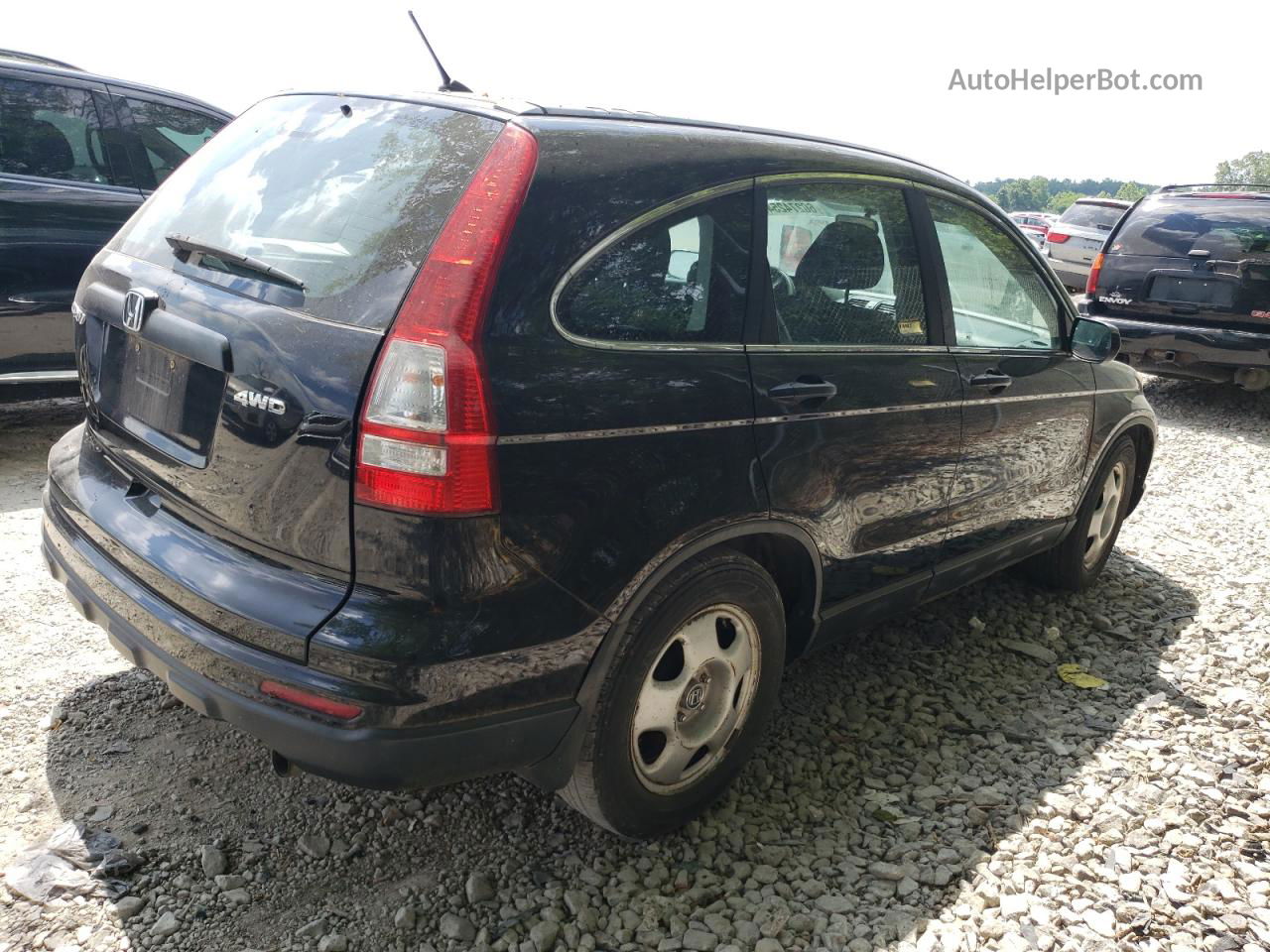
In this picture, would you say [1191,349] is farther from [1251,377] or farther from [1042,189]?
[1042,189]

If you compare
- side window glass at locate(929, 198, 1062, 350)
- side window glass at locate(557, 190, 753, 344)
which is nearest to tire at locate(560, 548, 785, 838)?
side window glass at locate(557, 190, 753, 344)

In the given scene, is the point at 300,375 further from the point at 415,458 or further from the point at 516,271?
the point at 516,271

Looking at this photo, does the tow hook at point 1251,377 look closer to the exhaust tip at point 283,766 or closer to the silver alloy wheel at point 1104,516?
the silver alloy wheel at point 1104,516

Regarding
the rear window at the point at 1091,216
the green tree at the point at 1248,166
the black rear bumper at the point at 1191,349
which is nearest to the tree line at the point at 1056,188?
the green tree at the point at 1248,166

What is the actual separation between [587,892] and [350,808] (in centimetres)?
71

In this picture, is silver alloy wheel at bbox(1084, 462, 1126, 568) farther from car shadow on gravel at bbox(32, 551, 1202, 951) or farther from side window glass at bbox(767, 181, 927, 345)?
side window glass at bbox(767, 181, 927, 345)

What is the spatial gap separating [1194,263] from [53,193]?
25.8 feet

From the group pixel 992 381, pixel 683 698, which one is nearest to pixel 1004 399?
pixel 992 381

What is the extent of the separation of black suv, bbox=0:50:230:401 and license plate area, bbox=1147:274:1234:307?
7381 millimetres

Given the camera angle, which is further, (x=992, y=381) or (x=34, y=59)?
(x=34, y=59)

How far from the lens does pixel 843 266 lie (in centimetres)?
303

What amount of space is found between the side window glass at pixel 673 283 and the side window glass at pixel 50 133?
14.3ft

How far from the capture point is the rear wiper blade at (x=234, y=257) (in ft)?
7.35

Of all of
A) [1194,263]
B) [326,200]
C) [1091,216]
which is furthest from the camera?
[1091,216]
